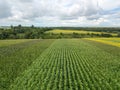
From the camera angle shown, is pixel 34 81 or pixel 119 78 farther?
pixel 119 78

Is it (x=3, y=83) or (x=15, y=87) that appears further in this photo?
(x=3, y=83)

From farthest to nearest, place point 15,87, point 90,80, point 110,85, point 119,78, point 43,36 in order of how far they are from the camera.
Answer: point 43,36, point 119,78, point 90,80, point 110,85, point 15,87

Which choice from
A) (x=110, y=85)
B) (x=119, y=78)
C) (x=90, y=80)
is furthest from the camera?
(x=119, y=78)

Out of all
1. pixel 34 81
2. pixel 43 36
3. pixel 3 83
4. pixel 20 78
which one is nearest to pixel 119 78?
pixel 34 81

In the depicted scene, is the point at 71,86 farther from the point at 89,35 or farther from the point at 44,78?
the point at 89,35

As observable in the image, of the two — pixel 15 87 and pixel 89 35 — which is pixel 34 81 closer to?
pixel 15 87

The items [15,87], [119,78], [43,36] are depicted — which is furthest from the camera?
[43,36]

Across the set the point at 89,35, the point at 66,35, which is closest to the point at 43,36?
the point at 66,35

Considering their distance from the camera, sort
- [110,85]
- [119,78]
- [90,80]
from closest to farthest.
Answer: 1. [110,85]
2. [90,80]
3. [119,78]

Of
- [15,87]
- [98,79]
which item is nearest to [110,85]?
[98,79]
